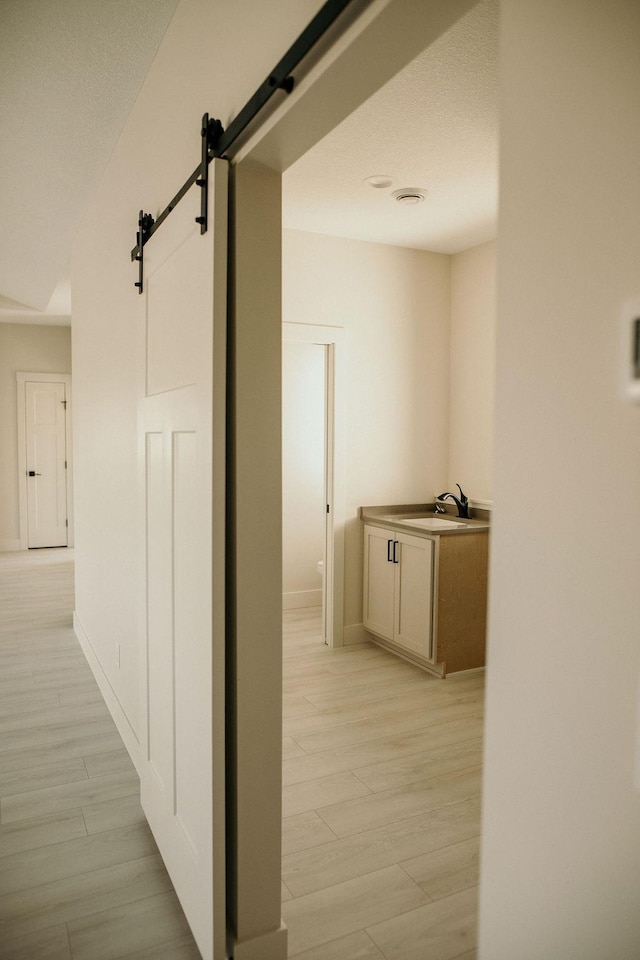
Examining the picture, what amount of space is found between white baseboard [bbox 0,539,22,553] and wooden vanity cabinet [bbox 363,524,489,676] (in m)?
5.66

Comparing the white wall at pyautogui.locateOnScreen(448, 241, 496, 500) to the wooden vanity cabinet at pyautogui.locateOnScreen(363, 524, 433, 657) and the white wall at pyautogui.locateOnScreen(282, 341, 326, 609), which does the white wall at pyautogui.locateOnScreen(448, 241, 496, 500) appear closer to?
the wooden vanity cabinet at pyautogui.locateOnScreen(363, 524, 433, 657)

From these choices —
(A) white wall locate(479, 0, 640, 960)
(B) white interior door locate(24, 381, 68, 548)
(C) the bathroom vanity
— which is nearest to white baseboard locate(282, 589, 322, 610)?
(C) the bathroom vanity

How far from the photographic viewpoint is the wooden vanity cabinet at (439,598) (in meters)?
3.82

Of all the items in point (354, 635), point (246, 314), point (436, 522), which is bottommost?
point (354, 635)

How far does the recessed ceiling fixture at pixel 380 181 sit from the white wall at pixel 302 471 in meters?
2.14

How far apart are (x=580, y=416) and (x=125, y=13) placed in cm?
192

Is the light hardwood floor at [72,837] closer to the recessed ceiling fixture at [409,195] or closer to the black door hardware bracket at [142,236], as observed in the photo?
the black door hardware bracket at [142,236]

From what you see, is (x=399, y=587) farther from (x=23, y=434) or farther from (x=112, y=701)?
(x=23, y=434)

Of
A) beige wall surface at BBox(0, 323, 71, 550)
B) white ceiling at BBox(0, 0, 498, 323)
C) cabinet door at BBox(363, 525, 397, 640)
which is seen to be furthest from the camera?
beige wall surface at BBox(0, 323, 71, 550)

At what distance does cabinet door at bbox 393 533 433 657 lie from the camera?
3.85 m

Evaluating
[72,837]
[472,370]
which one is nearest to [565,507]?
[72,837]

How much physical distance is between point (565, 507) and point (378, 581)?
147 inches

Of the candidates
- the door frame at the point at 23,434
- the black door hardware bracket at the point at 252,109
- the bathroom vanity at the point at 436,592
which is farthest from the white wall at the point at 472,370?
the door frame at the point at 23,434

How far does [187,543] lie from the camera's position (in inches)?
69.5
